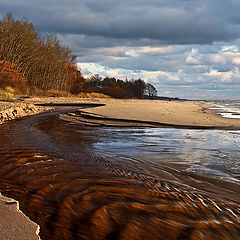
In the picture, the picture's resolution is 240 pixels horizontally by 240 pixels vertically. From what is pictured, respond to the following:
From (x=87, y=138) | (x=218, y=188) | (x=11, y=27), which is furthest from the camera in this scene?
(x=11, y=27)

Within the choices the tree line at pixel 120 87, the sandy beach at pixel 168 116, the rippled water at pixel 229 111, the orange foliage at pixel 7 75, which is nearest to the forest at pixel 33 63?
the orange foliage at pixel 7 75

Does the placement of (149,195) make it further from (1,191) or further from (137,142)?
(137,142)

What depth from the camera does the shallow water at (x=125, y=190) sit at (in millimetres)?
1940

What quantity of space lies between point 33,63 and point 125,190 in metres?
33.1

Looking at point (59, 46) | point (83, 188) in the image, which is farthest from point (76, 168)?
point (59, 46)

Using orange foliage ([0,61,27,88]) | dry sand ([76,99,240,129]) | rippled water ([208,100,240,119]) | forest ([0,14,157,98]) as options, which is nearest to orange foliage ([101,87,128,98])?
forest ([0,14,157,98])

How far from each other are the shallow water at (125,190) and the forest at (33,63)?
76.1 feet

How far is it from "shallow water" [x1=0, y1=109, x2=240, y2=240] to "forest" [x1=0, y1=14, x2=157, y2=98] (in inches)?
913

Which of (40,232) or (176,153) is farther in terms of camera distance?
(176,153)

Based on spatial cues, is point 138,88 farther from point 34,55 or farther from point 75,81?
point 34,55

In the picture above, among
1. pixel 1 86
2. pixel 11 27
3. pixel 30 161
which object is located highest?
pixel 11 27

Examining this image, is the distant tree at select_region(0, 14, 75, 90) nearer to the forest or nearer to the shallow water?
the forest

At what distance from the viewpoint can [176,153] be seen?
4.62 m

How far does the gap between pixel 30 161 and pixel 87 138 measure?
2514 millimetres
